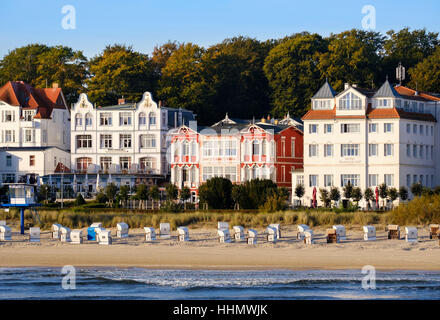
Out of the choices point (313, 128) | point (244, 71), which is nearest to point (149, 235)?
point (313, 128)

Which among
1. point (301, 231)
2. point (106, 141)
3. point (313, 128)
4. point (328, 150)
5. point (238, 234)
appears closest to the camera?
point (238, 234)

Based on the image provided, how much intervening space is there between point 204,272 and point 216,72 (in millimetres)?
71842

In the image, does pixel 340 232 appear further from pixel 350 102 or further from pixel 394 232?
pixel 350 102

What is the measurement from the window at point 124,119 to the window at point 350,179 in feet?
84.4

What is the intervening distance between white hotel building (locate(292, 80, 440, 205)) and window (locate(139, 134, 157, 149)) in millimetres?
18188

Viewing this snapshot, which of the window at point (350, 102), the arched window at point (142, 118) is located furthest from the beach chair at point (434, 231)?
the arched window at point (142, 118)

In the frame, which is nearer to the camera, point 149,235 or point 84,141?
point 149,235

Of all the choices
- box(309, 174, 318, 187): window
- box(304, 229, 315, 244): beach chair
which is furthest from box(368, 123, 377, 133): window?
box(304, 229, 315, 244): beach chair

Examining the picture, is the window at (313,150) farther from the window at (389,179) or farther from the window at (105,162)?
the window at (105,162)

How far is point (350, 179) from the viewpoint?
259ft

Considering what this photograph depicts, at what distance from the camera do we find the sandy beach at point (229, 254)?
38.6 m

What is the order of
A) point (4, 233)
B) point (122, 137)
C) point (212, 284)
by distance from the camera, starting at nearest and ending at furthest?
point (212, 284)
point (4, 233)
point (122, 137)

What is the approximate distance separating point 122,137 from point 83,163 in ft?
15.7
